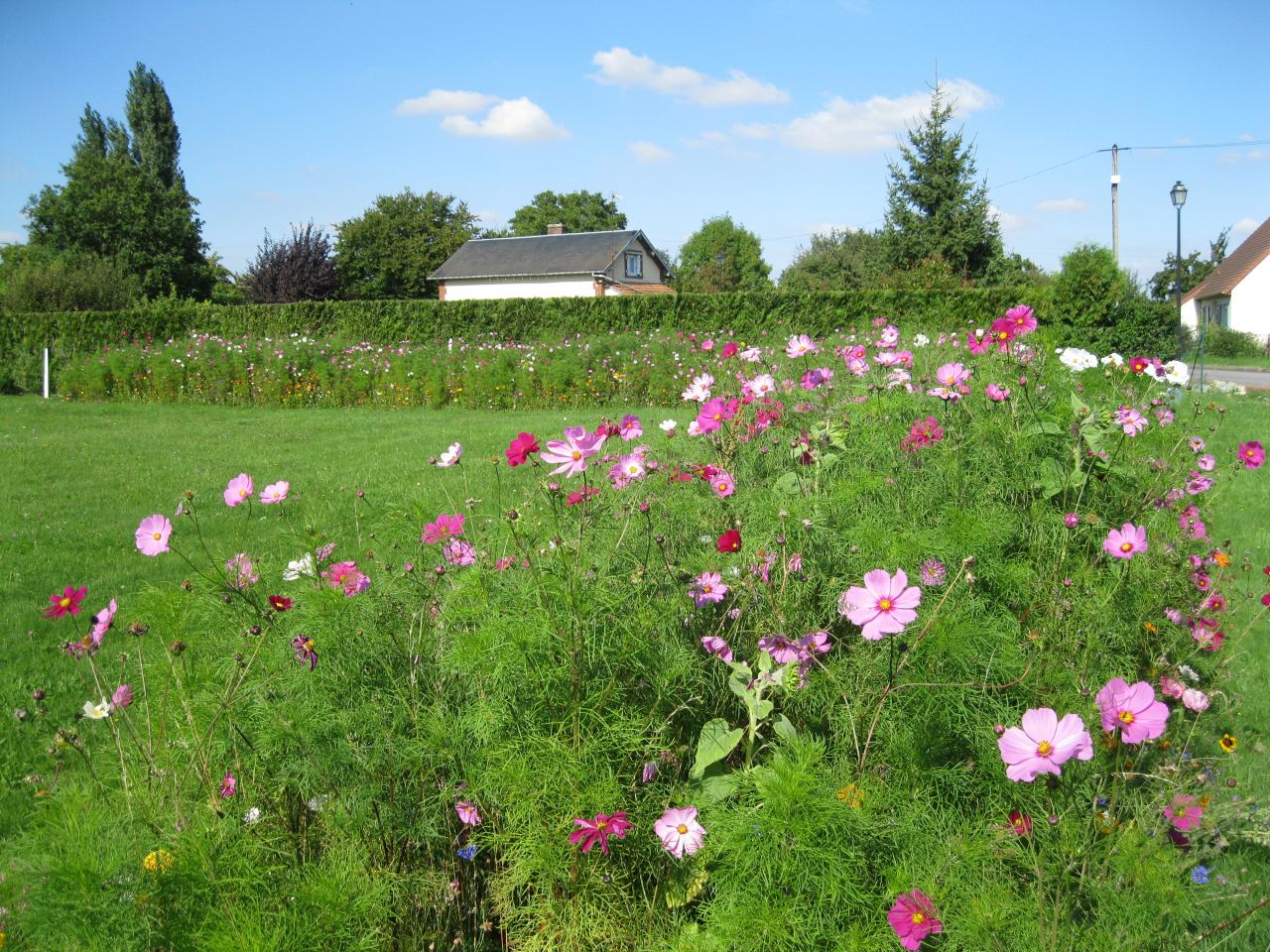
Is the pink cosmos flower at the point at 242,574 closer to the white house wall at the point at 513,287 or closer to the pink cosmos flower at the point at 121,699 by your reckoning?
the pink cosmos flower at the point at 121,699

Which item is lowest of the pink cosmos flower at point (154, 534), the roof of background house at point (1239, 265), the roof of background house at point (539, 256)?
the pink cosmos flower at point (154, 534)

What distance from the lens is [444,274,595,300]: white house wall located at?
3569 centimetres

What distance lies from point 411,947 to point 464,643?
55cm

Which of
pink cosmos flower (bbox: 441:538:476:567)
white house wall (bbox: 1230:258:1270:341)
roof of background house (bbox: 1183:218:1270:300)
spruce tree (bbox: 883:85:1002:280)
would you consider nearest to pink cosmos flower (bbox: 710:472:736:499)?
pink cosmos flower (bbox: 441:538:476:567)

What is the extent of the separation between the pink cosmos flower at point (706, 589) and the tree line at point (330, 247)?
37.5ft

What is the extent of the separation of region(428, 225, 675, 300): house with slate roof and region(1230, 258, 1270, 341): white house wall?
70.3 ft

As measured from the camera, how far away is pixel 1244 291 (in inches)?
1283

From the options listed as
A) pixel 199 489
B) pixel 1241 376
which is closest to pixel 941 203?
pixel 1241 376

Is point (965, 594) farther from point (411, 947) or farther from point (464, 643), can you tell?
point (411, 947)

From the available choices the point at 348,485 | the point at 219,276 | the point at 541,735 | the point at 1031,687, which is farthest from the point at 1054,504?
the point at 219,276

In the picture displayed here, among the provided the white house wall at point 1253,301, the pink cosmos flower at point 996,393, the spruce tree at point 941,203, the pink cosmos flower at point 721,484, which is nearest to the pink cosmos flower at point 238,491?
the pink cosmos flower at point 721,484

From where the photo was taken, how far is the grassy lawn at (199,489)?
250cm

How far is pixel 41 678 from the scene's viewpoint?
289 centimetres

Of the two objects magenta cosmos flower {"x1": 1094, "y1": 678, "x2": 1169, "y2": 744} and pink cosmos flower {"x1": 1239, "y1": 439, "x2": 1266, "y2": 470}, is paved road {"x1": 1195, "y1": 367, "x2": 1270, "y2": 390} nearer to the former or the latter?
pink cosmos flower {"x1": 1239, "y1": 439, "x2": 1266, "y2": 470}
